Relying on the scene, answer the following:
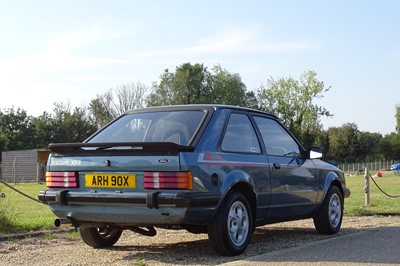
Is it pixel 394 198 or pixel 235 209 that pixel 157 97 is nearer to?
pixel 394 198

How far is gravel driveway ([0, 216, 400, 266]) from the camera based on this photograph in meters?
6.86

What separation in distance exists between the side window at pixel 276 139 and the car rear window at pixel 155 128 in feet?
4.06

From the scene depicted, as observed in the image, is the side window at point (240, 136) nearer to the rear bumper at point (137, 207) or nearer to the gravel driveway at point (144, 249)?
the rear bumper at point (137, 207)

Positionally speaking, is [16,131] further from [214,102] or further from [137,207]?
[137,207]

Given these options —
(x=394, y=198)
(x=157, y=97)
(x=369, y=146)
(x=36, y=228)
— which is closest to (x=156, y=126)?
(x=36, y=228)

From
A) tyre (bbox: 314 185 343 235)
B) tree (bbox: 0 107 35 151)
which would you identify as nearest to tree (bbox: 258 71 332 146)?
tree (bbox: 0 107 35 151)

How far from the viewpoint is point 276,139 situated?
848 centimetres

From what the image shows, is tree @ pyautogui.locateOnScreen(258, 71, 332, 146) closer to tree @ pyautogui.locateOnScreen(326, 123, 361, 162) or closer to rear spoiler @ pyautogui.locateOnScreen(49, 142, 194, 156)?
tree @ pyautogui.locateOnScreen(326, 123, 361, 162)

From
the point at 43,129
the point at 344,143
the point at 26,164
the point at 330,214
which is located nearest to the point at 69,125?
the point at 43,129

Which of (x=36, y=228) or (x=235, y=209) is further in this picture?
(x=36, y=228)

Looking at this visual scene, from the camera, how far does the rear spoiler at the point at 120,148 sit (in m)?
6.33

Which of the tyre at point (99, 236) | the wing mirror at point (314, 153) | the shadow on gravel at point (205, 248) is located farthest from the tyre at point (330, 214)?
the tyre at point (99, 236)

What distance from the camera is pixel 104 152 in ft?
22.1

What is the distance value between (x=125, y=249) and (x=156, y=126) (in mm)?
1623
